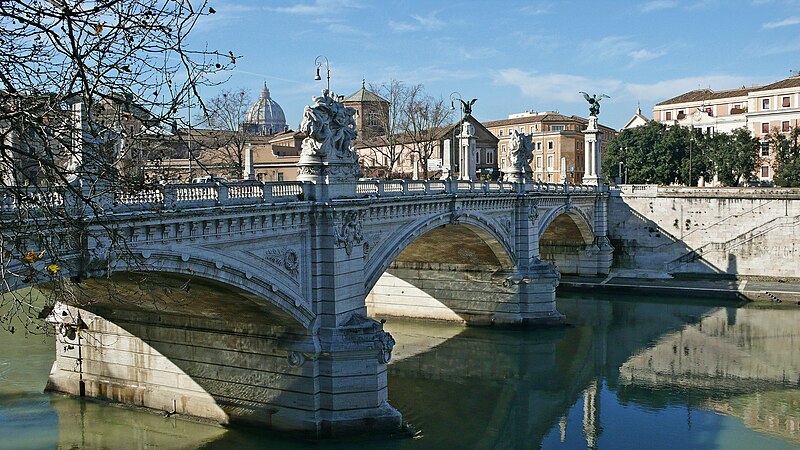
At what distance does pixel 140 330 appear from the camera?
20.2m

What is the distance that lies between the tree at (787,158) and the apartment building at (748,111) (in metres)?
1.99

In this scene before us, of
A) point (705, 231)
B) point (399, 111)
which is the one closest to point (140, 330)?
point (705, 231)

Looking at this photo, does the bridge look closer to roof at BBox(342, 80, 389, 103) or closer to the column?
the column

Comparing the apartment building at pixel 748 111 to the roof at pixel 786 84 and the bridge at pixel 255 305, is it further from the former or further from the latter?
the bridge at pixel 255 305

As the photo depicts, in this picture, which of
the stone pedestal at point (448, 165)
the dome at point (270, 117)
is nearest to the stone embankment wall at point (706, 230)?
the stone pedestal at point (448, 165)

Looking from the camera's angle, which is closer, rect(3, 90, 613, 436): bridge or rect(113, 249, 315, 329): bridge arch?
rect(113, 249, 315, 329): bridge arch

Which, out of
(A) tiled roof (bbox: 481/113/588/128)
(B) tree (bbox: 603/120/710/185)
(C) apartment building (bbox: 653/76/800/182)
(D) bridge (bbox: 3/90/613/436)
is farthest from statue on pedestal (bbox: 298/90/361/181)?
(A) tiled roof (bbox: 481/113/588/128)

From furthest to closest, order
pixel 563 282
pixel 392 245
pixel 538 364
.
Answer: pixel 563 282 < pixel 538 364 < pixel 392 245

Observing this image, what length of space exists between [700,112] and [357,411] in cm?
5340

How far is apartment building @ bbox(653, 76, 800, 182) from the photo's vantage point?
179ft

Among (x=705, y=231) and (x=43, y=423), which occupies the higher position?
(x=705, y=231)

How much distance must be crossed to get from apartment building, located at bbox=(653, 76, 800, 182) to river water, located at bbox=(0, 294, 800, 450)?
87.7 ft

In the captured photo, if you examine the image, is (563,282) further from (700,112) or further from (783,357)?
(700,112)

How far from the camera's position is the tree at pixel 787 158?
4687 centimetres
